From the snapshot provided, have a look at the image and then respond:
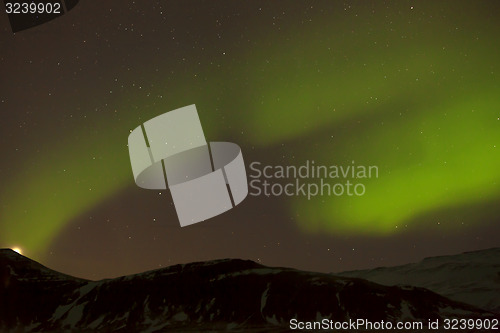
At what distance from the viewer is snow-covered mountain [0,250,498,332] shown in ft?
186

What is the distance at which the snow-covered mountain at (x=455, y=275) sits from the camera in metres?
90.4

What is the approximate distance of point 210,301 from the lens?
217 ft

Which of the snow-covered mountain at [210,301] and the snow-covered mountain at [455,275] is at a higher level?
the snow-covered mountain at [210,301]

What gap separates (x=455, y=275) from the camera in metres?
108

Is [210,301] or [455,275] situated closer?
[210,301]

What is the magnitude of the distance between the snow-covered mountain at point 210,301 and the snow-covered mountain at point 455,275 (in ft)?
108

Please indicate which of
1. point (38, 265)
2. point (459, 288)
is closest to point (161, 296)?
point (38, 265)

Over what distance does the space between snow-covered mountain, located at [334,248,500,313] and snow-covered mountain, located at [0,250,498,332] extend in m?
32.8

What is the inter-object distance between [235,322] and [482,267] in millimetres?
68116

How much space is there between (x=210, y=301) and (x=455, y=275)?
212ft

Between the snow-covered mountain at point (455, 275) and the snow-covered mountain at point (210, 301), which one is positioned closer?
the snow-covered mountain at point (210, 301)

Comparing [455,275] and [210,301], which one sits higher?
[210,301]

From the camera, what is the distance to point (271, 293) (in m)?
63.4

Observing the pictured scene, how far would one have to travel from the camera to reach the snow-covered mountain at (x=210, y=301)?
5681cm
